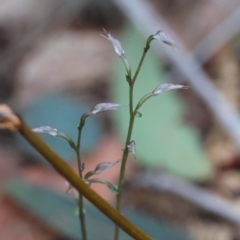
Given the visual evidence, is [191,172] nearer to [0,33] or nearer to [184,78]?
[184,78]

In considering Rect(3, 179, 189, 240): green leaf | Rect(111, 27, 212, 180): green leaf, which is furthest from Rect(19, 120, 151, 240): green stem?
Rect(111, 27, 212, 180): green leaf

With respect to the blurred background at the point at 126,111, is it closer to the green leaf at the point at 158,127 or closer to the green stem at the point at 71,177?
the green leaf at the point at 158,127

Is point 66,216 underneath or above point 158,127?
underneath

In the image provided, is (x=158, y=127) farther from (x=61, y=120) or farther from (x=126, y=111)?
(x=61, y=120)

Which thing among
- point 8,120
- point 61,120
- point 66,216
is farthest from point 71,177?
point 61,120

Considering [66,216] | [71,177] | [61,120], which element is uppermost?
[61,120]

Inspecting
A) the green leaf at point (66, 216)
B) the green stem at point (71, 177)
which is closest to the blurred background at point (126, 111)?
the green leaf at point (66, 216)

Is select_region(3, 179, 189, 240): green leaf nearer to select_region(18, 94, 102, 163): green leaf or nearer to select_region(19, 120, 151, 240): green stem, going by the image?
select_region(18, 94, 102, 163): green leaf
